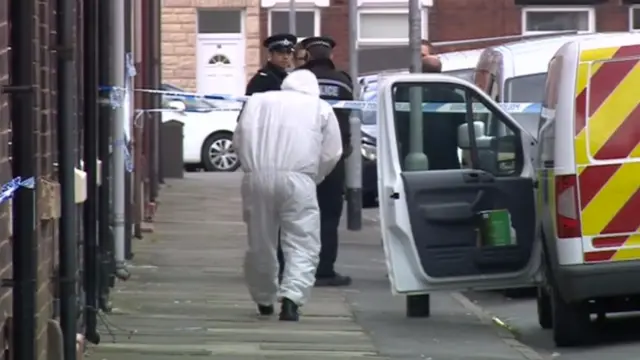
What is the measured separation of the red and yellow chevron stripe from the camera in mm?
9328

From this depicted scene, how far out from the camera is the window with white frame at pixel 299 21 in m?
35.0

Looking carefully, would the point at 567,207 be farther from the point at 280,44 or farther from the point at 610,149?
the point at 280,44

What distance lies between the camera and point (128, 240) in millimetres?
13469

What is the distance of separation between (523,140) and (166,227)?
6997 mm

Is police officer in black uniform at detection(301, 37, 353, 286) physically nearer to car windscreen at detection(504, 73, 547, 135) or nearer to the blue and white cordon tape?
car windscreen at detection(504, 73, 547, 135)

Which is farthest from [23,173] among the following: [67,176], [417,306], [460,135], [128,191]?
[128,191]

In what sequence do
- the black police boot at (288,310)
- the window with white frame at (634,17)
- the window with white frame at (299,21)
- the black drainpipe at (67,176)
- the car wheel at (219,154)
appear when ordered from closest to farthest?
the black drainpipe at (67,176) → the black police boot at (288,310) → the car wheel at (219,154) → the window with white frame at (299,21) → the window with white frame at (634,17)

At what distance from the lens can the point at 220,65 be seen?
3494 cm

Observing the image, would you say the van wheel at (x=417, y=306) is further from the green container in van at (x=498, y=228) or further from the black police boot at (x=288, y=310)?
the black police boot at (x=288, y=310)

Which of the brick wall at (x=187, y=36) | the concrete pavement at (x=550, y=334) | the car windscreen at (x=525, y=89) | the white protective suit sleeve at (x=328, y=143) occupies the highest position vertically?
the brick wall at (x=187, y=36)

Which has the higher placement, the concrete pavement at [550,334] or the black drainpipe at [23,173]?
the black drainpipe at [23,173]

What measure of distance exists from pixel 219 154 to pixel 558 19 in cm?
1083

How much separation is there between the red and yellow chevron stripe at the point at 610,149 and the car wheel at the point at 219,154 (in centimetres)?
1868

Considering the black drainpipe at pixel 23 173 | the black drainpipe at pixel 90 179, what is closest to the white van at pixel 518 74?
the black drainpipe at pixel 90 179
